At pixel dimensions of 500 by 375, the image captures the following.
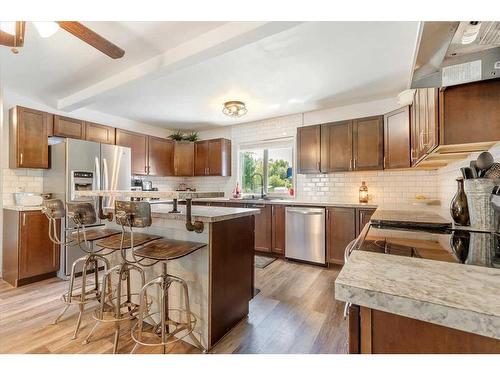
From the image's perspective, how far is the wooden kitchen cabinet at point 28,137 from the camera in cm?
290

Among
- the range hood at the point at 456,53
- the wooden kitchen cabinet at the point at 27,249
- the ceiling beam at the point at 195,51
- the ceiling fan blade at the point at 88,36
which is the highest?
the ceiling beam at the point at 195,51

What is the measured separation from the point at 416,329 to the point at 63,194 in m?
3.70

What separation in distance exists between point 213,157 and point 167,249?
10.9 ft

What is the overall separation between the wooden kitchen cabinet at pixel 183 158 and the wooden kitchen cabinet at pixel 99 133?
1294mm

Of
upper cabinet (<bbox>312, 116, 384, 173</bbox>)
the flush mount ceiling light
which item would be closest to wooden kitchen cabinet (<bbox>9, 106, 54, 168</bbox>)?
the flush mount ceiling light

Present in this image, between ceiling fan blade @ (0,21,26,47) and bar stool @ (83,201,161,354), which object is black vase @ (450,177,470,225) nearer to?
bar stool @ (83,201,161,354)

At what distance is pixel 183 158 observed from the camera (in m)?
4.93

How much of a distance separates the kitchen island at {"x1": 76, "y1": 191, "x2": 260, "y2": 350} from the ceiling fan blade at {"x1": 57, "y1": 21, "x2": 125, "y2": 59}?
101 cm

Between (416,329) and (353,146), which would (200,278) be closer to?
(416,329)

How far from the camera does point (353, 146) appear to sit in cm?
339

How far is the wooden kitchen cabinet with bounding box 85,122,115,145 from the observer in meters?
3.50

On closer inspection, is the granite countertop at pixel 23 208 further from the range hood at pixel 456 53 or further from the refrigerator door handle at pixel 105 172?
the range hood at pixel 456 53

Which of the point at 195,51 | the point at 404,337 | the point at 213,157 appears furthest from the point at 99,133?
the point at 404,337

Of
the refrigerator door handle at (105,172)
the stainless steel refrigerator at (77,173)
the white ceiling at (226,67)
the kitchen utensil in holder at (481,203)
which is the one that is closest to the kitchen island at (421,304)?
the kitchen utensil in holder at (481,203)
